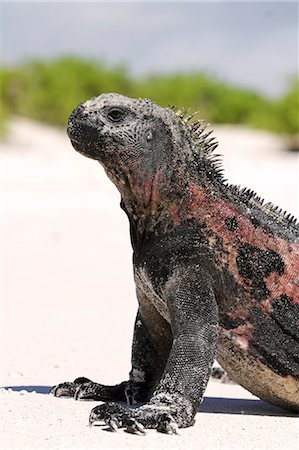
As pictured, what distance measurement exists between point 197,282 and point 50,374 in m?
2.45

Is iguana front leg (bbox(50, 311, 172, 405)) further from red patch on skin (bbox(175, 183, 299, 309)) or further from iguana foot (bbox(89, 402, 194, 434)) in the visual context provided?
iguana foot (bbox(89, 402, 194, 434))

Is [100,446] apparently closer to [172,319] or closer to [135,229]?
[172,319]

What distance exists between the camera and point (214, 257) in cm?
560

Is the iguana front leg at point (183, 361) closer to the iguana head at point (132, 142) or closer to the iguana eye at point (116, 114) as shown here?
the iguana head at point (132, 142)

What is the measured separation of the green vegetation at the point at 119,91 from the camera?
6103 cm

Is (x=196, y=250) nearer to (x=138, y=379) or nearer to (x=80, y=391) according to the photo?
(x=138, y=379)

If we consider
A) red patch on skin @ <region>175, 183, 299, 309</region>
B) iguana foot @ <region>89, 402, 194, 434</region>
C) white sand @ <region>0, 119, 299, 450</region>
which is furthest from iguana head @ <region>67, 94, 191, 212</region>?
white sand @ <region>0, 119, 299, 450</region>

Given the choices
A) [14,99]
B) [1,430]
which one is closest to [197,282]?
[1,430]

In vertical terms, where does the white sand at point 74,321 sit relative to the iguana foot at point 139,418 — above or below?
above

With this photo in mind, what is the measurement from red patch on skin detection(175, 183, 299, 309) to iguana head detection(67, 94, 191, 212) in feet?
0.66

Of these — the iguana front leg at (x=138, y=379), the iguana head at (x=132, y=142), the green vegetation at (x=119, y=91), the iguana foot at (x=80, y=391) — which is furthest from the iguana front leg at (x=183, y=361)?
the green vegetation at (x=119, y=91)

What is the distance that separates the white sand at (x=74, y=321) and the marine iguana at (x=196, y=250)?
15.5 inches

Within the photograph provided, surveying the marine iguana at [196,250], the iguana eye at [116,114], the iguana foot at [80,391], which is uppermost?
the iguana eye at [116,114]

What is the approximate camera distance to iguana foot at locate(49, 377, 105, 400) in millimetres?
6348
